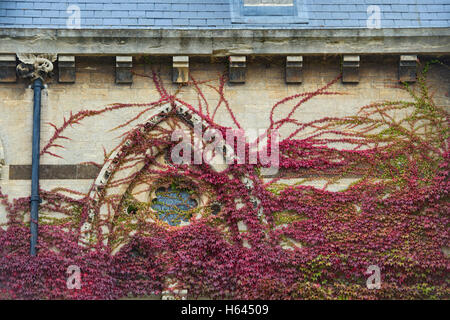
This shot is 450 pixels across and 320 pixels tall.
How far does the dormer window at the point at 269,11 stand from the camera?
15.8m

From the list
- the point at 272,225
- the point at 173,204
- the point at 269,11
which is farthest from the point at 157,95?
the point at 272,225

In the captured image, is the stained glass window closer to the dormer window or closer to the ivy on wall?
the ivy on wall

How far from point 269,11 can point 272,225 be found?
14.9 feet

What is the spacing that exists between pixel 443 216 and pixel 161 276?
5389 millimetres

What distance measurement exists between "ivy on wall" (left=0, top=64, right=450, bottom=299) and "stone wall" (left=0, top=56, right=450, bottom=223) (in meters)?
0.18

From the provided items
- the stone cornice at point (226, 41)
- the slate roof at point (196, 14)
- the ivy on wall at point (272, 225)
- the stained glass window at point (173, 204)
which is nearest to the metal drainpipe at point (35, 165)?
the ivy on wall at point (272, 225)

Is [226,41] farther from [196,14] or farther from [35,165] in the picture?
[35,165]

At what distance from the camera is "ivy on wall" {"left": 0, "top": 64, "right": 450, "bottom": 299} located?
558 inches

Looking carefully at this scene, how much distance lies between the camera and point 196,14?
621 inches

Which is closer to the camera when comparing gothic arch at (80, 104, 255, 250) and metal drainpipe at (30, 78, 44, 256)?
metal drainpipe at (30, 78, 44, 256)

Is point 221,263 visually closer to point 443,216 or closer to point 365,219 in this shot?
point 365,219

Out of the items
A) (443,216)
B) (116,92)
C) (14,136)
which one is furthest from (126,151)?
(443,216)

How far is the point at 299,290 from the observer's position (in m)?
14.1

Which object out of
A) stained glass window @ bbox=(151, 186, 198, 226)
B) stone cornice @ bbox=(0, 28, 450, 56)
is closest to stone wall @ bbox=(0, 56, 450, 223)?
stone cornice @ bbox=(0, 28, 450, 56)
